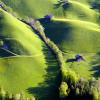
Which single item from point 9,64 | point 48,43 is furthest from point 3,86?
point 48,43

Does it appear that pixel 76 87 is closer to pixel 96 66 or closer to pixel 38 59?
pixel 96 66

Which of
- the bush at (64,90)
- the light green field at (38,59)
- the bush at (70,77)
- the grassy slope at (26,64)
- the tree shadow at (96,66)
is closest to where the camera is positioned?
the bush at (64,90)

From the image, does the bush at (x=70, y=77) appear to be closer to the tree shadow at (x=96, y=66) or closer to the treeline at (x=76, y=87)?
the treeline at (x=76, y=87)

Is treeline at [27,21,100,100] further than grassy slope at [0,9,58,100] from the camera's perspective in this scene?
No

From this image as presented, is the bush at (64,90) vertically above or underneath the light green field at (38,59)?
underneath

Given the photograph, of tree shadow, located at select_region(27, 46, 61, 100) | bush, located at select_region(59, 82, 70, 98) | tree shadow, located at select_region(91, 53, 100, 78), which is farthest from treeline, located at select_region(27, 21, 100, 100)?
tree shadow, located at select_region(91, 53, 100, 78)

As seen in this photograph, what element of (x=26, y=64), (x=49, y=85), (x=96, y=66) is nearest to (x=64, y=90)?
(x=49, y=85)

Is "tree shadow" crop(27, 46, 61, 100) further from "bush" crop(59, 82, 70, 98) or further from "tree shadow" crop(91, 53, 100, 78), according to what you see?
"tree shadow" crop(91, 53, 100, 78)

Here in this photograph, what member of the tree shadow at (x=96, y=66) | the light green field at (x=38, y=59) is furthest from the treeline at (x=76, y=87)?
the tree shadow at (x=96, y=66)
